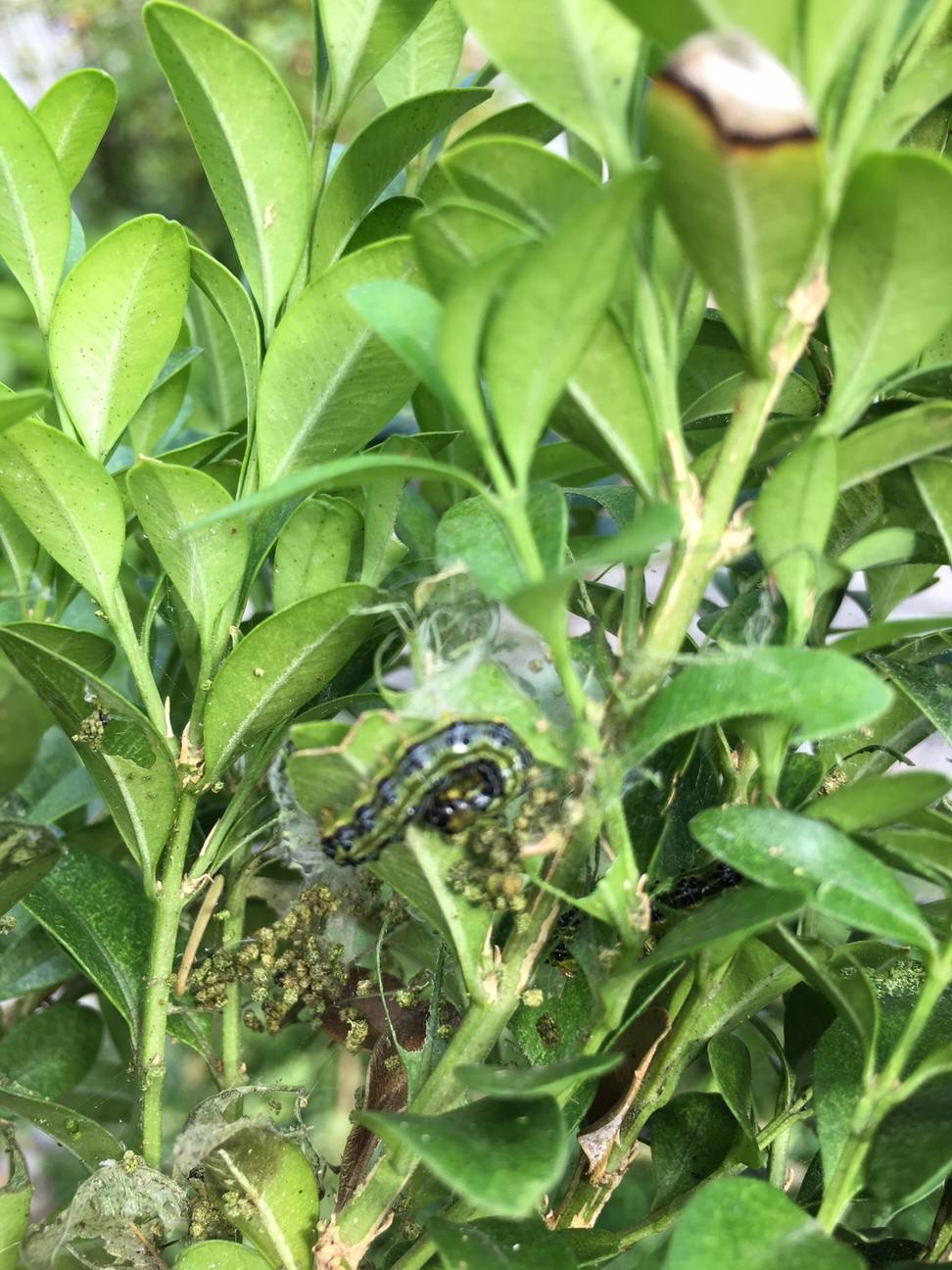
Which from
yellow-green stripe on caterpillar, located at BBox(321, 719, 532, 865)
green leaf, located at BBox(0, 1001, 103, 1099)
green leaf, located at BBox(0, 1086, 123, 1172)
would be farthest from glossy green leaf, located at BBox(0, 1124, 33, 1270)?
yellow-green stripe on caterpillar, located at BBox(321, 719, 532, 865)

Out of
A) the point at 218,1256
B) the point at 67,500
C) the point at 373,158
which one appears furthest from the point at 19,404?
the point at 218,1256

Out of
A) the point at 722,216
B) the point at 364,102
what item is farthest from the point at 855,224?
the point at 364,102

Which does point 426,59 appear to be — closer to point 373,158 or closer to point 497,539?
point 373,158

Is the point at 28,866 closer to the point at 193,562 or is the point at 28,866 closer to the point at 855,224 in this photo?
the point at 193,562

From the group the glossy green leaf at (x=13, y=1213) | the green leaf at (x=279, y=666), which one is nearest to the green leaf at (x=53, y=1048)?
the glossy green leaf at (x=13, y=1213)

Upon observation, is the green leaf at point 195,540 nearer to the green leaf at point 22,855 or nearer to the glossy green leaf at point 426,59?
the green leaf at point 22,855

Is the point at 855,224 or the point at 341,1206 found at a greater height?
the point at 855,224
